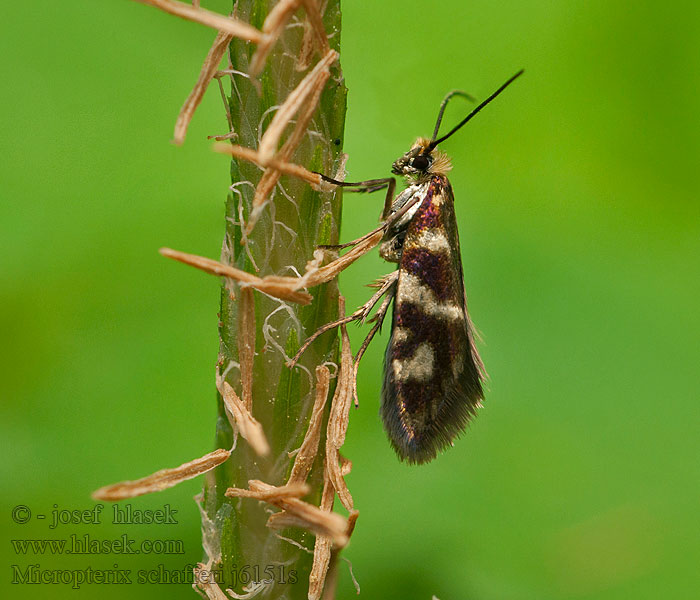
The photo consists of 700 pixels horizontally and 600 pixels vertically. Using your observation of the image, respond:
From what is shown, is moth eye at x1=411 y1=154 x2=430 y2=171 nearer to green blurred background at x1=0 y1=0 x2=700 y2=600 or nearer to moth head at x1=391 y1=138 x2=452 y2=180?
moth head at x1=391 y1=138 x2=452 y2=180

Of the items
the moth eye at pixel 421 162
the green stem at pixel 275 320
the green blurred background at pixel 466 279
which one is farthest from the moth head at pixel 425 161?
the green stem at pixel 275 320

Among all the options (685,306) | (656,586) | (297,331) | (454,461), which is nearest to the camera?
(297,331)

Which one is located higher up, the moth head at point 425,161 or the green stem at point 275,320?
the moth head at point 425,161

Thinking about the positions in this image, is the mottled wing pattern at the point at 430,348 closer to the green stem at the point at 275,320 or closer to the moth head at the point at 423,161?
the moth head at the point at 423,161

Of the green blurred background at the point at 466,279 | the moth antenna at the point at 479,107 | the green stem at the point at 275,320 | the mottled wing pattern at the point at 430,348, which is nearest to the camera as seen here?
the green stem at the point at 275,320

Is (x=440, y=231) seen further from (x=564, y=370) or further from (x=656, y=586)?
(x=656, y=586)

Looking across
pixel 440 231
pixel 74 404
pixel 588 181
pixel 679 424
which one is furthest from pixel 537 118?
pixel 74 404
